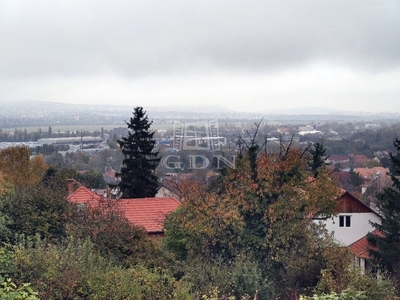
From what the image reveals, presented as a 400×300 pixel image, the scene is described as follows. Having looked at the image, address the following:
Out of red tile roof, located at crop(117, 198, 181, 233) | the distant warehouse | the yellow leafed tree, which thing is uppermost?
the yellow leafed tree

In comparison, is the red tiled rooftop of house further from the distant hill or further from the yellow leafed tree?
the yellow leafed tree

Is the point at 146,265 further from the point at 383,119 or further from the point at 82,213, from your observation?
the point at 383,119

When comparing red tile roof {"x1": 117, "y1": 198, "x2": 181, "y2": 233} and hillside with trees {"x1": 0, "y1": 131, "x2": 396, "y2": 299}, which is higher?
hillside with trees {"x1": 0, "y1": 131, "x2": 396, "y2": 299}

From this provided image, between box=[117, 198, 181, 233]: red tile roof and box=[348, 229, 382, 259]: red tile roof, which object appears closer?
box=[348, 229, 382, 259]: red tile roof

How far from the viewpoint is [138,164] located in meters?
25.7

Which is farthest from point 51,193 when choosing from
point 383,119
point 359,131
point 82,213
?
point 359,131

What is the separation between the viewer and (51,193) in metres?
12.7

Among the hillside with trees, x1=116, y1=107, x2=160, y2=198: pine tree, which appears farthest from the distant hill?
the hillside with trees

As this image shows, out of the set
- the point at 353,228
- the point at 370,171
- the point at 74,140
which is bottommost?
the point at 370,171

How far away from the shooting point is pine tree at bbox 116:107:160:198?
2536cm

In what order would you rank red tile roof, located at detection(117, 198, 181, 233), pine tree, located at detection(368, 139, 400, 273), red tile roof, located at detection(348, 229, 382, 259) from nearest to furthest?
pine tree, located at detection(368, 139, 400, 273) → red tile roof, located at detection(348, 229, 382, 259) → red tile roof, located at detection(117, 198, 181, 233)

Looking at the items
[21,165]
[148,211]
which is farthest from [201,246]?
[21,165]

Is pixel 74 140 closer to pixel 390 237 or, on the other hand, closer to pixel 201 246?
pixel 390 237

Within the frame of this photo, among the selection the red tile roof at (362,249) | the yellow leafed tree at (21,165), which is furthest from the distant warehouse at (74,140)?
the red tile roof at (362,249)
